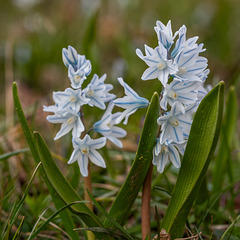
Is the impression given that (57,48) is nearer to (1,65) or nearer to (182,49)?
(1,65)

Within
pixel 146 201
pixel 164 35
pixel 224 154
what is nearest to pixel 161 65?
pixel 164 35

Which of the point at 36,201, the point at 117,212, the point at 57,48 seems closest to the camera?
the point at 117,212

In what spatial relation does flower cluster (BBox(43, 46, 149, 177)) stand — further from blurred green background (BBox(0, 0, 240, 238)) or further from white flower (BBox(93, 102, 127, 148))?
blurred green background (BBox(0, 0, 240, 238))

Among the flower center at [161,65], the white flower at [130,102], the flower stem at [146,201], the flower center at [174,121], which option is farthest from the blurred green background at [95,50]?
the flower center at [161,65]

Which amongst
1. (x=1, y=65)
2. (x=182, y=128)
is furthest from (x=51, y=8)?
(x=182, y=128)

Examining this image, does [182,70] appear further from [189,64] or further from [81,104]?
Answer: [81,104]

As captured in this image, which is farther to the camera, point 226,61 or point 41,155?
point 226,61
